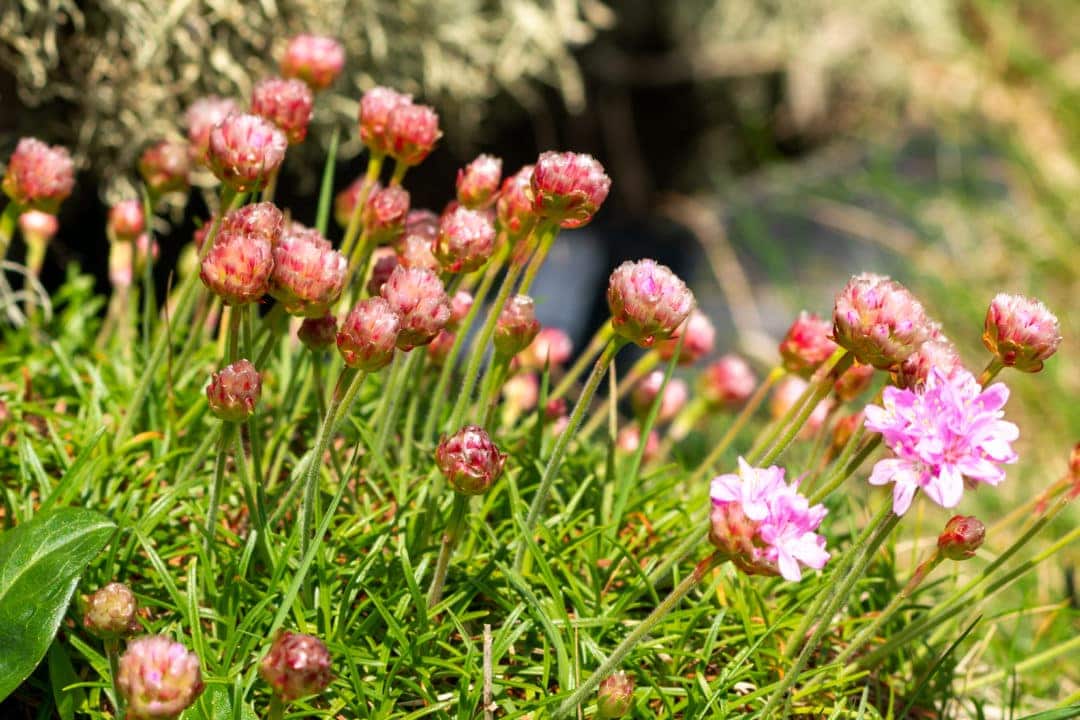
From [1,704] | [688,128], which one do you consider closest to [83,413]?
[1,704]

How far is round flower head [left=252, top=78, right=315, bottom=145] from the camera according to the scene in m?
1.09

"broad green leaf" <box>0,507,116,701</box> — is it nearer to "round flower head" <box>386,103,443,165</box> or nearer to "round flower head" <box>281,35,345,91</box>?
"round flower head" <box>386,103,443,165</box>

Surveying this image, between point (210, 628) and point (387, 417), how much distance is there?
27 cm

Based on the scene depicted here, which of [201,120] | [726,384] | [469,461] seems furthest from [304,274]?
[726,384]

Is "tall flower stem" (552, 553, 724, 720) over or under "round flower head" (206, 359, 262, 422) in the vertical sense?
under

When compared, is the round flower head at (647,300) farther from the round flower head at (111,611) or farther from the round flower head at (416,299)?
the round flower head at (111,611)

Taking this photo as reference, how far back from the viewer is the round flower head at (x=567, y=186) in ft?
3.05

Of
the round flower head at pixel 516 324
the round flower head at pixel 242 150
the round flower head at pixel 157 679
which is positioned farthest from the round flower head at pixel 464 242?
the round flower head at pixel 157 679

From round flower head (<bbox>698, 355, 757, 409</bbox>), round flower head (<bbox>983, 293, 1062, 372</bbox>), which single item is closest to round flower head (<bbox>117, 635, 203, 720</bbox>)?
round flower head (<bbox>983, 293, 1062, 372</bbox>)

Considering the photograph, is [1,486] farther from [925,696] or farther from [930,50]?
[930,50]

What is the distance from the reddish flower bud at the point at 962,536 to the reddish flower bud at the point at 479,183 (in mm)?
519

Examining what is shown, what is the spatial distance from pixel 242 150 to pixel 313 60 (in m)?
0.31

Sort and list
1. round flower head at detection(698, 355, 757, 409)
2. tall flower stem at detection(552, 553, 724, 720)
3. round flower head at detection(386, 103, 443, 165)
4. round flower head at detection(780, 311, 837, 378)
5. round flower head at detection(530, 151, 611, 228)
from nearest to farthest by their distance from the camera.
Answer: tall flower stem at detection(552, 553, 724, 720) → round flower head at detection(530, 151, 611, 228) → round flower head at detection(386, 103, 443, 165) → round flower head at detection(780, 311, 837, 378) → round flower head at detection(698, 355, 757, 409)

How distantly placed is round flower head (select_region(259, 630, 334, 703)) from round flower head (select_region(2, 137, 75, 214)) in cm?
60
